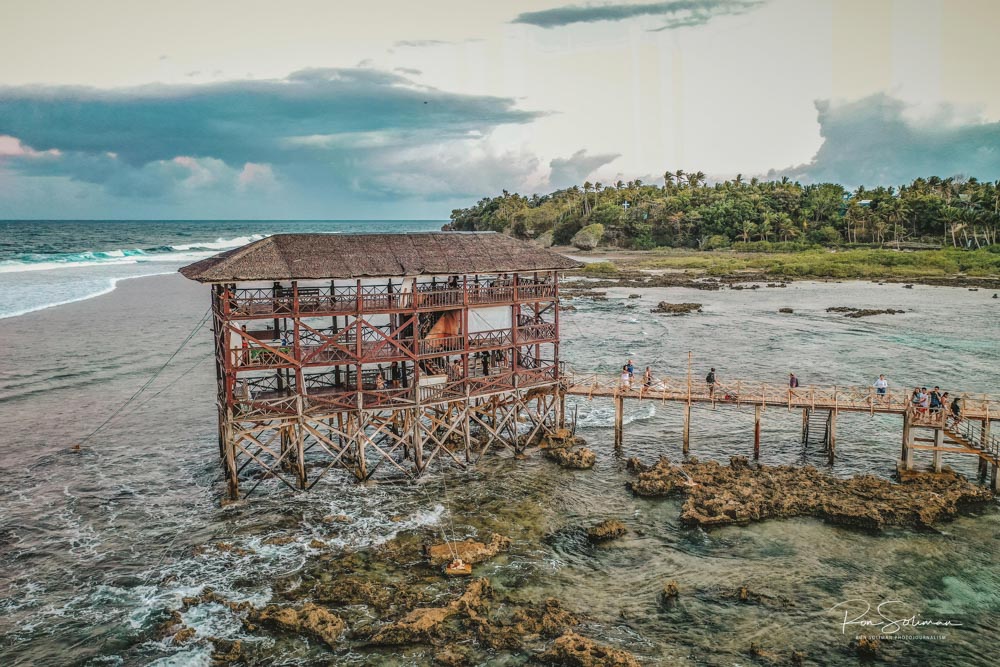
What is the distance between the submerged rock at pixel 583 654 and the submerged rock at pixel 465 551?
16.3 ft

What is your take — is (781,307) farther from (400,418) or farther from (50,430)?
(50,430)

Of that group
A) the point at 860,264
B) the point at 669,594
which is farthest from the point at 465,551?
the point at 860,264

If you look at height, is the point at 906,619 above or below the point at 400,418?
below

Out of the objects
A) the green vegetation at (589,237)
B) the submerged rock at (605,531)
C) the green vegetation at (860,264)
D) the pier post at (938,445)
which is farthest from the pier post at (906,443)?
the green vegetation at (589,237)

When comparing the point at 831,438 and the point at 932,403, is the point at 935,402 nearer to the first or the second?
the point at 932,403

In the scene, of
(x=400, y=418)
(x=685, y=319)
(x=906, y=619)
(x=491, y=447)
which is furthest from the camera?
(x=685, y=319)

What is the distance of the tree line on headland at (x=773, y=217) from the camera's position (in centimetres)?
11338

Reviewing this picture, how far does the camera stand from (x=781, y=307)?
73.6 metres

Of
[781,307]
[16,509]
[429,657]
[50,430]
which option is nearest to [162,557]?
[16,509]

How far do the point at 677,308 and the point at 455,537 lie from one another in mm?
54017

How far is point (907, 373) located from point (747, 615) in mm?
31828

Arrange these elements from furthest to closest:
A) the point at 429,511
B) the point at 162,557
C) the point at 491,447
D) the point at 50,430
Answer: the point at 50,430 < the point at 491,447 < the point at 429,511 < the point at 162,557

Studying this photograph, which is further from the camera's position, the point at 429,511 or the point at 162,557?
the point at 429,511

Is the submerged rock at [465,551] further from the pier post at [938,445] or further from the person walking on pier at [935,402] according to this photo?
the person walking on pier at [935,402]
